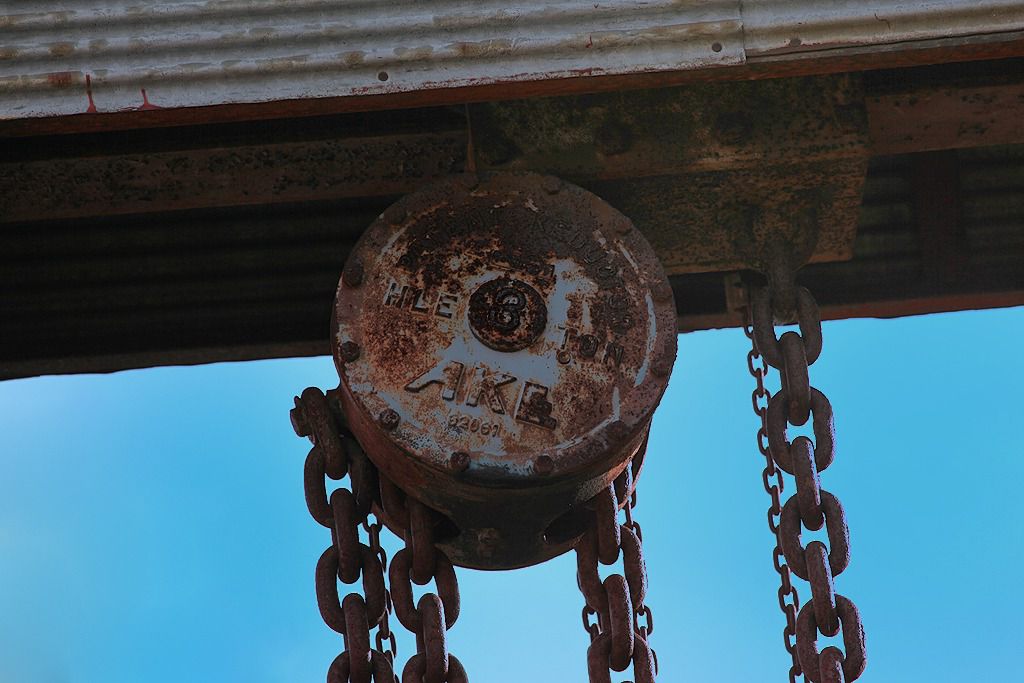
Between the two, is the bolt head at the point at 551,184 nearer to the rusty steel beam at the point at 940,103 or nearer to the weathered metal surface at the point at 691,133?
the weathered metal surface at the point at 691,133

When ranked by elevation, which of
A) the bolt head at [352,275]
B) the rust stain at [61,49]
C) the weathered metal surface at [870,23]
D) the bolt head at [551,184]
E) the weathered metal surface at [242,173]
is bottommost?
the bolt head at [352,275]

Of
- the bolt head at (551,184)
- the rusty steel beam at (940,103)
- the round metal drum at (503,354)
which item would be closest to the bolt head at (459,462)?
the round metal drum at (503,354)

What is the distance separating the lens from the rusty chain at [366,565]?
2.80 metres

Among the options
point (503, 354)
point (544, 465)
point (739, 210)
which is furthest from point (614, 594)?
point (739, 210)

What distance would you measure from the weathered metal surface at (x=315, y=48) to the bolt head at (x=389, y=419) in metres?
0.60

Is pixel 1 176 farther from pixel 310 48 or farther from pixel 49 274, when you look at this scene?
pixel 310 48

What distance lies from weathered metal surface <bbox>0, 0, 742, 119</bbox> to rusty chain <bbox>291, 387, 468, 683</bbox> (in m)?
0.67

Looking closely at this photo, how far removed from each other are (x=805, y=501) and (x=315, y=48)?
1295 mm

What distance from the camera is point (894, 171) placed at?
12.4ft

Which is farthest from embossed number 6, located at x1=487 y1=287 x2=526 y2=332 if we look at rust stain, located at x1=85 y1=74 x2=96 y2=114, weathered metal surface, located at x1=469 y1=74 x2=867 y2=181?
rust stain, located at x1=85 y1=74 x2=96 y2=114

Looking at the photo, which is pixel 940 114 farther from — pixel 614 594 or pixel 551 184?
pixel 614 594

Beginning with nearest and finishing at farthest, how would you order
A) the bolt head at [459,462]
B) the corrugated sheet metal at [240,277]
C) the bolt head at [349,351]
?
the bolt head at [459,462] → the bolt head at [349,351] → the corrugated sheet metal at [240,277]

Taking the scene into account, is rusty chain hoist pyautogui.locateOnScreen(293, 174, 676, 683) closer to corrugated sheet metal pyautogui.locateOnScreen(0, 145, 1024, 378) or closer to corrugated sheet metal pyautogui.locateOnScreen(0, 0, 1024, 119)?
corrugated sheet metal pyautogui.locateOnScreen(0, 0, 1024, 119)

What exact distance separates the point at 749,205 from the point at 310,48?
105 cm
